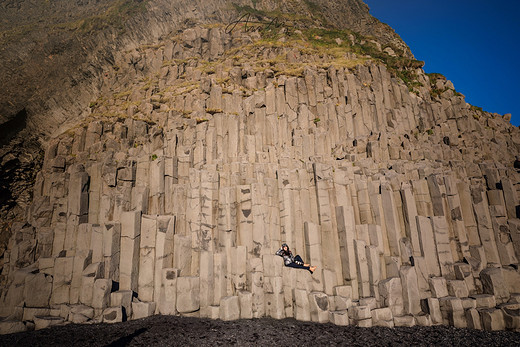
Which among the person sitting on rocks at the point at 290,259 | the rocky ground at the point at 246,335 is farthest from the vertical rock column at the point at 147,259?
the person sitting on rocks at the point at 290,259

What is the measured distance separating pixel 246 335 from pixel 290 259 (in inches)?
112

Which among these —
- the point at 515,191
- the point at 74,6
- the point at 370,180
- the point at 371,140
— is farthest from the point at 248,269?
the point at 74,6

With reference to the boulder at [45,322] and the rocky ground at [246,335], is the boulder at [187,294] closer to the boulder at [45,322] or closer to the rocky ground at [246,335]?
the rocky ground at [246,335]

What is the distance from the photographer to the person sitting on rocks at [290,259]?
9.59m

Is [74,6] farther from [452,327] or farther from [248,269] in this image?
[452,327]

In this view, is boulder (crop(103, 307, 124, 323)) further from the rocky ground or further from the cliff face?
the rocky ground

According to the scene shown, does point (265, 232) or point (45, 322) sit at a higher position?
point (265, 232)

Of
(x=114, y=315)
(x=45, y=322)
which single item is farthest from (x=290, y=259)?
(x=45, y=322)

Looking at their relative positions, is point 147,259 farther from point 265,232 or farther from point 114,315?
point 265,232

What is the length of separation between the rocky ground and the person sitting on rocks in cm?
170

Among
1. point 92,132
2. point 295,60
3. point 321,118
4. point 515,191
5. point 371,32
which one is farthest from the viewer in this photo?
point 371,32

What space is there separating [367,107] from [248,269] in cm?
1682

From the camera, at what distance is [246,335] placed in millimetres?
7809

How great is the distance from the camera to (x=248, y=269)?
388 inches
